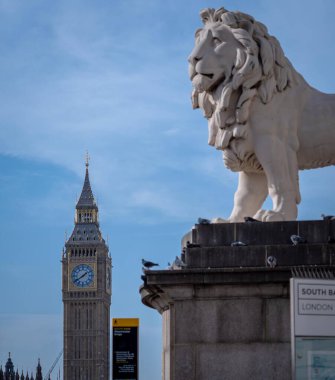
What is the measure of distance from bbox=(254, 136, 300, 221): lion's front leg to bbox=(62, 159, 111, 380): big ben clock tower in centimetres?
14902

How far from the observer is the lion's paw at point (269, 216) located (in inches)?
464

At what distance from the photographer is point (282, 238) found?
1118cm

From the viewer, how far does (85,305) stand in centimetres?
16312

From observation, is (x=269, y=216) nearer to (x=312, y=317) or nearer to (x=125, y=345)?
(x=312, y=317)

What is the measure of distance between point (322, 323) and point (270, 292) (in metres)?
1.38

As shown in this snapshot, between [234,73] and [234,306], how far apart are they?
2.62 m

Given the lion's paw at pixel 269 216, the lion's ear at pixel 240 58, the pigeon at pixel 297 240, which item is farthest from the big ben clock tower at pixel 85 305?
Answer: the pigeon at pixel 297 240

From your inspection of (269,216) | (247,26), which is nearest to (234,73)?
(247,26)

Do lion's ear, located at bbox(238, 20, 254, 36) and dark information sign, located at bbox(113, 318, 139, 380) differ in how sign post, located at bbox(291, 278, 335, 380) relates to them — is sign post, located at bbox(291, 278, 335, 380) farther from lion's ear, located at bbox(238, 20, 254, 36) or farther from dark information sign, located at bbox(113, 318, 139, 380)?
dark information sign, located at bbox(113, 318, 139, 380)

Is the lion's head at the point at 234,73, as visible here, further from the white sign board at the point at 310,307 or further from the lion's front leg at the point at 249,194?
the white sign board at the point at 310,307

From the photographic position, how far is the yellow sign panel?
21.7 meters

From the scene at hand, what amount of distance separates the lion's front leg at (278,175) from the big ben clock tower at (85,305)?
5867 inches

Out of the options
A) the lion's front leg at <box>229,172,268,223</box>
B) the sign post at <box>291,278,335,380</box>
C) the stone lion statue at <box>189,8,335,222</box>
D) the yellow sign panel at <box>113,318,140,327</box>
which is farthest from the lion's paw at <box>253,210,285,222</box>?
the yellow sign panel at <box>113,318,140,327</box>

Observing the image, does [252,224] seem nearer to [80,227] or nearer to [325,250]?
[325,250]
